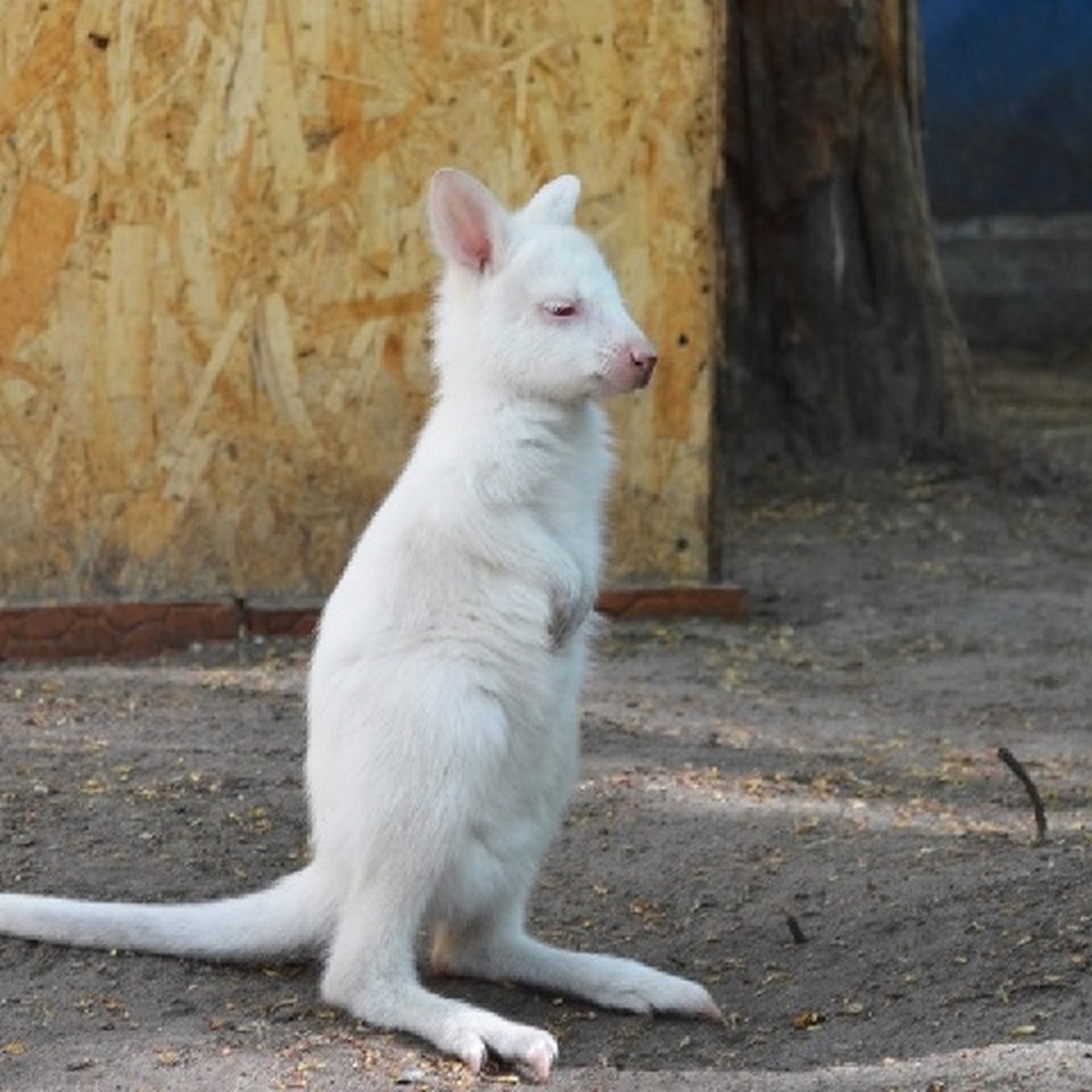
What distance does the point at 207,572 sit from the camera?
23.4 feet

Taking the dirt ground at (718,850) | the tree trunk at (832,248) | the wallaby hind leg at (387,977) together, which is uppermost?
the tree trunk at (832,248)

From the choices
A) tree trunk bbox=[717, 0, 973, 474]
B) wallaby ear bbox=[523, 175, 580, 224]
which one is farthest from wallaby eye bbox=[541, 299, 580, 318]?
tree trunk bbox=[717, 0, 973, 474]

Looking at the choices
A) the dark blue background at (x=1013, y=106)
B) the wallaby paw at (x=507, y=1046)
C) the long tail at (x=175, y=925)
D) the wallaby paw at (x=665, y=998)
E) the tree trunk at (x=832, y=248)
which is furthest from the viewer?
the dark blue background at (x=1013, y=106)

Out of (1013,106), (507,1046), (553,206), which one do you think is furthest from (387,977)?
(1013,106)

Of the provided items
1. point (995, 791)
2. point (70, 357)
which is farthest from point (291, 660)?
point (995, 791)

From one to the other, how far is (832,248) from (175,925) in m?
6.17

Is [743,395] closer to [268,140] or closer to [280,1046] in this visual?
[268,140]

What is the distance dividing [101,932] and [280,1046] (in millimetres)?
482

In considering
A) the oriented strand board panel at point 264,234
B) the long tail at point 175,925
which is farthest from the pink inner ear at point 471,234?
the oriented strand board panel at point 264,234

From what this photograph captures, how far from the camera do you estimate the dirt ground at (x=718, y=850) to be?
12.5 ft

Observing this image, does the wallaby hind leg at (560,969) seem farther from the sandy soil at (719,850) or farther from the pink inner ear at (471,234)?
the pink inner ear at (471,234)

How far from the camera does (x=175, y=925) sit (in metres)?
4.16

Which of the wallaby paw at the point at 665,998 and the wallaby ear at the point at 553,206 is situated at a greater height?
the wallaby ear at the point at 553,206

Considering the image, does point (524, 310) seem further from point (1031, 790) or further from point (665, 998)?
point (1031, 790)
